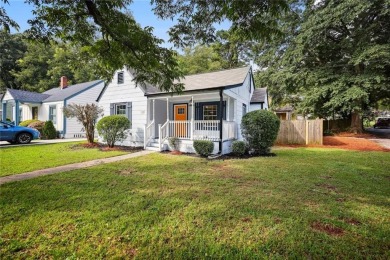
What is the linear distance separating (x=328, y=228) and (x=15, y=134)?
15466mm

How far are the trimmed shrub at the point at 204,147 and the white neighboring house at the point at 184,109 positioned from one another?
0.58 meters

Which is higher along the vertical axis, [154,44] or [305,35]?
[305,35]

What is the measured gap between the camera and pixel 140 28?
561cm

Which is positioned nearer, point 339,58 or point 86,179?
point 86,179

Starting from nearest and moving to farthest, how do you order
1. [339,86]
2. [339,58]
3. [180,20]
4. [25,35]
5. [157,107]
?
[25,35] → [180,20] → [157,107] → [339,86] → [339,58]

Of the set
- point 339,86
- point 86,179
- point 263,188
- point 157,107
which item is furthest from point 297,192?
point 339,86

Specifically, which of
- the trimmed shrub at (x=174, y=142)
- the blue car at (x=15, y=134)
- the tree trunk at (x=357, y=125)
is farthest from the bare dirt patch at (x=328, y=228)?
the tree trunk at (x=357, y=125)

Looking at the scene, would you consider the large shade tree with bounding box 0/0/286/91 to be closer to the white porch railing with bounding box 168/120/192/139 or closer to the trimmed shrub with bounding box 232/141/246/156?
the white porch railing with bounding box 168/120/192/139

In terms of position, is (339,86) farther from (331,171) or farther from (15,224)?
(15,224)

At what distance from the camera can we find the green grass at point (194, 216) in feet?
8.34

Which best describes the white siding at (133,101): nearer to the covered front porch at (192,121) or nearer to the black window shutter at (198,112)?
the covered front porch at (192,121)

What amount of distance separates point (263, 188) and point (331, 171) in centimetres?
325

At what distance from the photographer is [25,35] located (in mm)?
5035

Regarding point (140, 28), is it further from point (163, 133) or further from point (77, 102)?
point (77, 102)
